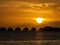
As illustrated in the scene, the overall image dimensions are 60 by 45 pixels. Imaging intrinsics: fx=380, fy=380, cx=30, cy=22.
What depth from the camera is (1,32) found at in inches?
3403

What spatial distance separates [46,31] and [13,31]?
8016mm

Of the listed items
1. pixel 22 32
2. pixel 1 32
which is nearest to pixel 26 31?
pixel 22 32

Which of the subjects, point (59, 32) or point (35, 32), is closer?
point (59, 32)

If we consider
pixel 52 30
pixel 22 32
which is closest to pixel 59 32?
pixel 52 30

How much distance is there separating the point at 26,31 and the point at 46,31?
4827mm

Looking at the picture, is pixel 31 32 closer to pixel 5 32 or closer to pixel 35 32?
pixel 35 32

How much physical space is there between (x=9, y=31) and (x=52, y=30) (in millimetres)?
10129

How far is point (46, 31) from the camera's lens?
9125cm

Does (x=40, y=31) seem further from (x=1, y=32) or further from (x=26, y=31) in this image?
(x=1, y=32)

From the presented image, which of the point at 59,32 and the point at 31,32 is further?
the point at 31,32

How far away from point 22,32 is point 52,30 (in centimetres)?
756

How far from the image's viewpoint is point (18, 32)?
88875 mm

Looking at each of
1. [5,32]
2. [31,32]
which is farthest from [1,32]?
[31,32]

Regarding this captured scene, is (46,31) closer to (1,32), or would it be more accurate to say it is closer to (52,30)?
(52,30)
